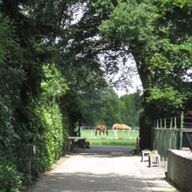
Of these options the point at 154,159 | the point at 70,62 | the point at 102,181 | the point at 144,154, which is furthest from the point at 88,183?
the point at 70,62

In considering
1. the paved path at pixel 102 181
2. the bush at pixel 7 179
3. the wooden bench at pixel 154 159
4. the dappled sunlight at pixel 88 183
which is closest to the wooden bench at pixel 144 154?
the wooden bench at pixel 154 159

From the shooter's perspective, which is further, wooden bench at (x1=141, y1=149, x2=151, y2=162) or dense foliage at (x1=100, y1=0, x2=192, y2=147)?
dense foliage at (x1=100, y1=0, x2=192, y2=147)

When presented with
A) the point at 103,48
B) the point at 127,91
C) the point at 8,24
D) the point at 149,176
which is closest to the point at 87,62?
the point at 103,48

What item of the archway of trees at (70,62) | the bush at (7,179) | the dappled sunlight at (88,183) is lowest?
the dappled sunlight at (88,183)

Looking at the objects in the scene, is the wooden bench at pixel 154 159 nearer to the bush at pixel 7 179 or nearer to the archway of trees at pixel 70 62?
the archway of trees at pixel 70 62

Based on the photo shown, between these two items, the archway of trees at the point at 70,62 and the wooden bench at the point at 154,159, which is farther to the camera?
the wooden bench at the point at 154,159

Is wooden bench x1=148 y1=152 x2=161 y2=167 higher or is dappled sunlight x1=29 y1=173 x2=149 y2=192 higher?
wooden bench x1=148 y1=152 x2=161 y2=167

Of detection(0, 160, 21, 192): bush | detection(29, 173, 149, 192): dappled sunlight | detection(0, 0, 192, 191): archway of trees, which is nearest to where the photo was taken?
detection(0, 160, 21, 192): bush

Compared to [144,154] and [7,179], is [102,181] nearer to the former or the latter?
[7,179]

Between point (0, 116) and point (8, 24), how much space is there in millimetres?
1958

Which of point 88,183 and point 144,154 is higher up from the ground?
point 144,154

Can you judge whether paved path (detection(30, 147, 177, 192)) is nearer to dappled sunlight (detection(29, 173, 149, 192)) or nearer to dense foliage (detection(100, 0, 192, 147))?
dappled sunlight (detection(29, 173, 149, 192))

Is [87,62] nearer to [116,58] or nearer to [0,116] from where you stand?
[116,58]

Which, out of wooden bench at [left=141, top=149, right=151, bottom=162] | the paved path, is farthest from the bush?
wooden bench at [left=141, top=149, right=151, bottom=162]
